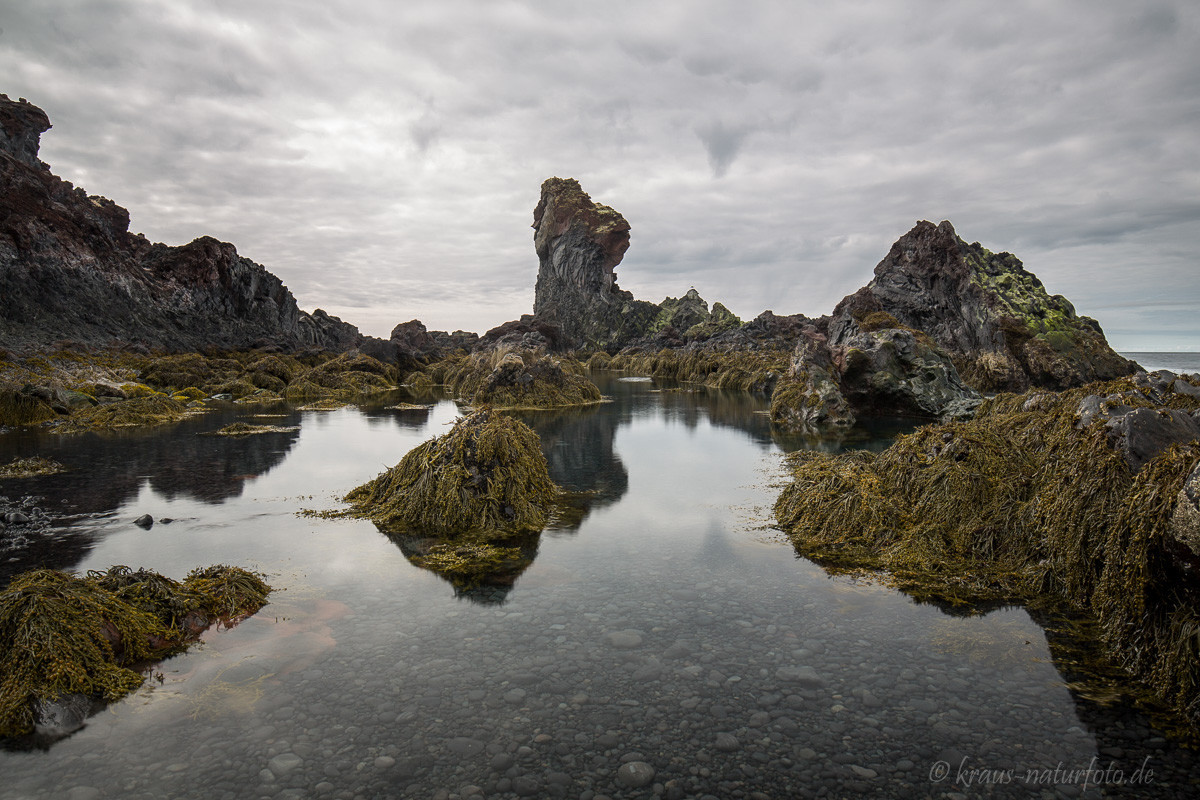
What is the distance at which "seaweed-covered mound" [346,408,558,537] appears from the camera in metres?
9.91

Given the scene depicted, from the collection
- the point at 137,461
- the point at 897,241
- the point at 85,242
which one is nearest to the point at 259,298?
the point at 85,242

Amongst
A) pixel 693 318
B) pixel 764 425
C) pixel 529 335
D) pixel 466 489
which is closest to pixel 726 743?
pixel 466 489

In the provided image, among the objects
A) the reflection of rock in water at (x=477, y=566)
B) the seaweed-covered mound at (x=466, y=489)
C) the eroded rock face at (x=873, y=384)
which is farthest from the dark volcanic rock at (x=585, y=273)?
the reflection of rock in water at (x=477, y=566)

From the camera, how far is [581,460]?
16.9 metres

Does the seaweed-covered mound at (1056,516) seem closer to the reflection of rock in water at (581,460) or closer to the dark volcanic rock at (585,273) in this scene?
the reflection of rock in water at (581,460)

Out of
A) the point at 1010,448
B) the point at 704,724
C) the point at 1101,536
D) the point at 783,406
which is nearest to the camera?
the point at 704,724

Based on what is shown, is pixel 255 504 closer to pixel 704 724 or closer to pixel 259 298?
pixel 704 724

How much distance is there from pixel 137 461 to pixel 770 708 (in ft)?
54.4

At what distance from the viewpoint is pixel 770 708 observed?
483 centimetres

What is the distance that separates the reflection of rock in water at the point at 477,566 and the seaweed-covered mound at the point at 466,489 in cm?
42

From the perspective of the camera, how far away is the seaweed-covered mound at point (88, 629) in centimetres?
461

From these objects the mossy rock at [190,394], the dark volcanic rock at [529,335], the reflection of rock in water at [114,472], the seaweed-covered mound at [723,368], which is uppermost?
the dark volcanic rock at [529,335]

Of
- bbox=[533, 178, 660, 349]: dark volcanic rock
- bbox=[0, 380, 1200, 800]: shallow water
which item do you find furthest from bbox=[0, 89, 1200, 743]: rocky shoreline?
bbox=[533, 178, 660, 349]: dark volcanic rock

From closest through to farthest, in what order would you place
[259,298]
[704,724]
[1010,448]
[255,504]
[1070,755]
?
[1070,755]
[704,724]
[1010,448]
[255,504]
[259,298]
